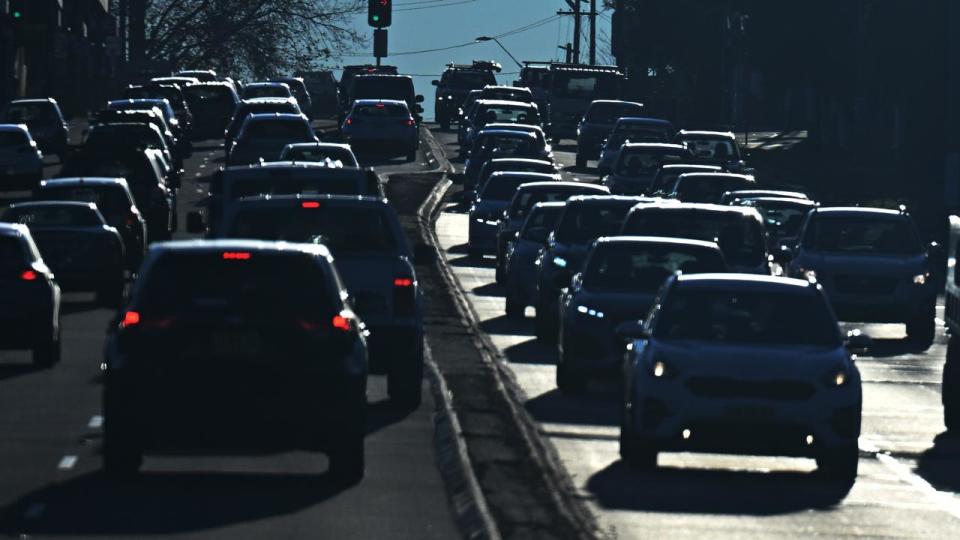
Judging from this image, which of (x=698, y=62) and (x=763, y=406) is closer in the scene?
(x=763, y=406)

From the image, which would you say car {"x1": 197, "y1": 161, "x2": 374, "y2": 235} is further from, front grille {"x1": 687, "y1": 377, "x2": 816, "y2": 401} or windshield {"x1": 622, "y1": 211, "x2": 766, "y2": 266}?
front grille {"x1": 687, "y1": 377, "x2": 816, "y2": 401}

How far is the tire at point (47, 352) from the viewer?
24.4 metres

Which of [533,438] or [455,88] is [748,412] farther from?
[455,88]

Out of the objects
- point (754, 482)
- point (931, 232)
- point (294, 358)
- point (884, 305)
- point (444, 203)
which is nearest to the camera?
point (294, 358)

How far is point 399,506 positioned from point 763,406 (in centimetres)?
318

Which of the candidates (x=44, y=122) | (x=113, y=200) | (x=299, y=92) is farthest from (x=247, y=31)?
(x=113, y=200)

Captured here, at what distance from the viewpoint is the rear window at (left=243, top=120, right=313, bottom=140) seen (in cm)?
5069

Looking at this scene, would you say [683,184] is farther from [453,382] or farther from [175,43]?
[175,43]

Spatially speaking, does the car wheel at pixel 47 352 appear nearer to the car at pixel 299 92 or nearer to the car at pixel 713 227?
the car at pixel 713 227

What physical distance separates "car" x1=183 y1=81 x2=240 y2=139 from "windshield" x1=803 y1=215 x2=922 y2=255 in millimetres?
41350

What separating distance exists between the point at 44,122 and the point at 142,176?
21.0 m

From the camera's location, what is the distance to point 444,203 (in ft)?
185

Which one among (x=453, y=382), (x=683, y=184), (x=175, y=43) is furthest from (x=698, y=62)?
(x=453, y=382)

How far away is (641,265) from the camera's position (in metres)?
23.3
